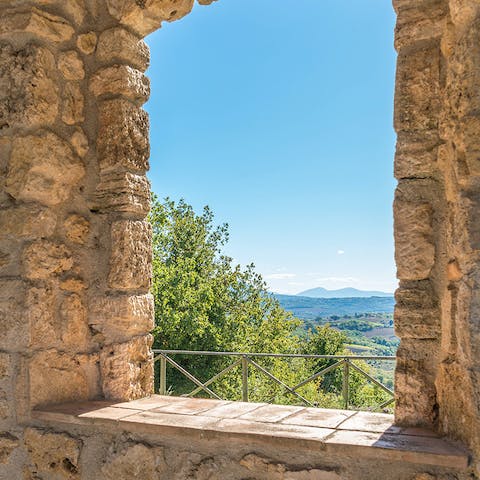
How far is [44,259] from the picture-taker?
212 cm

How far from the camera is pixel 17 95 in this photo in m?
2.14

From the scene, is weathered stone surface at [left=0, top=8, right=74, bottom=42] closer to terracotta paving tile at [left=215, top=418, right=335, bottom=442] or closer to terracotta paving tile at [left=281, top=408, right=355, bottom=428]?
terracotta paving tile at [left=215, top=418, right=335, bottom=442]

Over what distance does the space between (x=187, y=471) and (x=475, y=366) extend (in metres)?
1.01

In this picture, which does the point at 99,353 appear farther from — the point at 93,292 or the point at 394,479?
the point at 394,479

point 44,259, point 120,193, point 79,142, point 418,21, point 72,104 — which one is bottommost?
point 44,259

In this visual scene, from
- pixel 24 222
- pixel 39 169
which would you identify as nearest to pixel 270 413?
pixel 24 222

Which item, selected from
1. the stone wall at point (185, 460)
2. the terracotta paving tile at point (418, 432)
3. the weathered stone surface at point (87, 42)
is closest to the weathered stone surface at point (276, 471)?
the stone wall at point (185, 460)

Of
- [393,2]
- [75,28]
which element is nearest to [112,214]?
[75,28]

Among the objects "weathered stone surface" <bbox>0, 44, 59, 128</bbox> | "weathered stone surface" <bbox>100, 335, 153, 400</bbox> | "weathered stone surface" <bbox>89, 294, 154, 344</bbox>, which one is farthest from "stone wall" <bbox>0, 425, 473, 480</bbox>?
"weathered stone surface" <bbox>0, 44, 59, 128</bbox>

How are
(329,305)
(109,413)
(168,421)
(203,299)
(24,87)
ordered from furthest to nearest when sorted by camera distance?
(329,305), (203,299), (24,87), (109,413), (168,421)

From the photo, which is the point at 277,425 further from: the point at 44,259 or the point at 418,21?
the point at 418,21

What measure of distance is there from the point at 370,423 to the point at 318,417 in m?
0.19

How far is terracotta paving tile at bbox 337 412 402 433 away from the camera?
173cm

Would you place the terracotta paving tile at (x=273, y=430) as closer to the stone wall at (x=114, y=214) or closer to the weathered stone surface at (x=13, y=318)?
the stone wall at (x=114, y=214)
